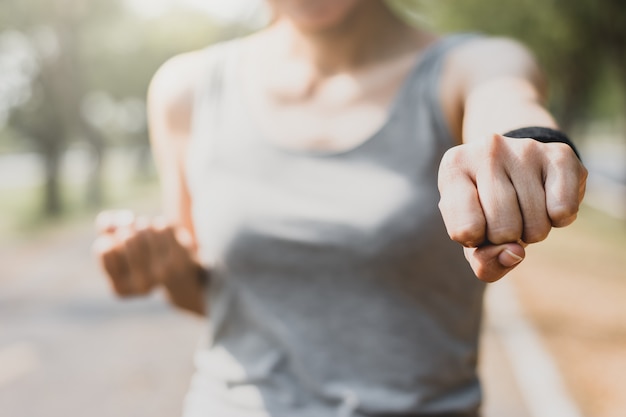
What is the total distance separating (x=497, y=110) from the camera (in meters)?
1.31

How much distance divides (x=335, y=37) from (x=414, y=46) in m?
0.17

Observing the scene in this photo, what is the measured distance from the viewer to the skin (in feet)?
4.70

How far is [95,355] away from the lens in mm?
8047

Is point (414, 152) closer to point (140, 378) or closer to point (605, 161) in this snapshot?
point (140, 378)

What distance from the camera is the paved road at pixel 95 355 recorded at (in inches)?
258

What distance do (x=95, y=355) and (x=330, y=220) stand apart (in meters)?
6.96

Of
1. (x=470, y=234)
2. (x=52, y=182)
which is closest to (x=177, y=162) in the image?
(x=470, y=234)

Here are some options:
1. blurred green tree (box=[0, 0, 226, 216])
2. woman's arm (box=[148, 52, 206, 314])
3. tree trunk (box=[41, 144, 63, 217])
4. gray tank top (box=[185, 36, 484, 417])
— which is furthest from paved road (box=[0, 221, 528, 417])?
blurred green tree (box=[0, 0, 226, 216])

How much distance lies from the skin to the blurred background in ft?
1.24

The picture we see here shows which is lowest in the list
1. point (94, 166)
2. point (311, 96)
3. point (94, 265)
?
point (94, 166)

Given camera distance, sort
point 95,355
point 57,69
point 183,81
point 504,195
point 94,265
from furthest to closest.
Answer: point 57,69, point 94,265, point 95,355, point 183,81, point 504,195

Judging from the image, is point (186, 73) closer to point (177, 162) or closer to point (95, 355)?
point (177, 162)

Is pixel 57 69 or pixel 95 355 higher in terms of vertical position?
pixel 95 355

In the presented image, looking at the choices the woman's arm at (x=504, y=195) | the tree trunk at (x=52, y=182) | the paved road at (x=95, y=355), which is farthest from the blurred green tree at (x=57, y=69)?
the woman's arm at (x=504, y=195)
